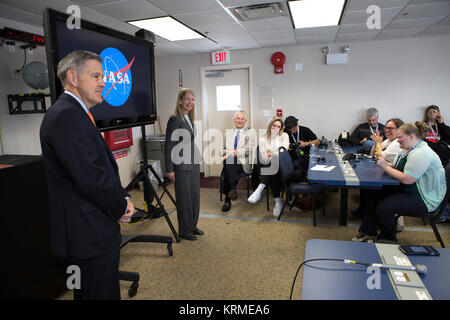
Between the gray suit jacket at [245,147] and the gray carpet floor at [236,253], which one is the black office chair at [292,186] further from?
the gray suit jacket at [245,147]

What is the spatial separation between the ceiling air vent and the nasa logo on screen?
1.45 meters

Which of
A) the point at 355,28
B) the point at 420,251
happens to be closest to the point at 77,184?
the point at 420,251

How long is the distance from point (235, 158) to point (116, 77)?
2.25m

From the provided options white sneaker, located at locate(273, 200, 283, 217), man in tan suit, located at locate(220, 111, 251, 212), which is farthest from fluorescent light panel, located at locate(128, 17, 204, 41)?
white sneaker, located at locate(273, 200, 283, 217)

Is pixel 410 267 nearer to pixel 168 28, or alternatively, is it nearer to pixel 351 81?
pixel 168 28

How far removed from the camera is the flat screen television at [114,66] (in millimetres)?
1761

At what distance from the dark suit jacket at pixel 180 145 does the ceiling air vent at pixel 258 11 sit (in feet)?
4.73

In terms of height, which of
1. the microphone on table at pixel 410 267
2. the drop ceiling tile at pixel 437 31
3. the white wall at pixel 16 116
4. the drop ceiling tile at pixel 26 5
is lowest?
the microphone on table at pixel 410 267

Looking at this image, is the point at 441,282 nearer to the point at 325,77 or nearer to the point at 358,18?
the point at 358,18

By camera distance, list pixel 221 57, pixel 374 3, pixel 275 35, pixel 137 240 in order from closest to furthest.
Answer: pixel 137 240, pixel 374 3, pixel 275 35, pixel 221 57

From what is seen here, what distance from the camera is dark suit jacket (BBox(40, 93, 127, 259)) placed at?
1274 mm

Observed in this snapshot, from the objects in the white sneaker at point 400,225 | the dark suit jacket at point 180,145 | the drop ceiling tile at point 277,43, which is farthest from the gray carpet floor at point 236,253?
the drop ceiling tile at point 277,43

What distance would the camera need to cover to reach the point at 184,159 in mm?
2973

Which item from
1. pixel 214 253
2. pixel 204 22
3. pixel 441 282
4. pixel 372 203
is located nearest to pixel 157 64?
pixel 204 22
